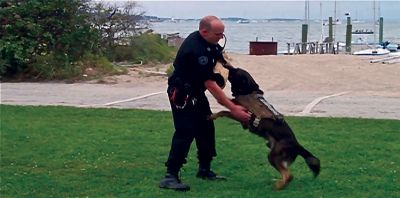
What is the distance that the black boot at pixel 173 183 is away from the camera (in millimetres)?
7324

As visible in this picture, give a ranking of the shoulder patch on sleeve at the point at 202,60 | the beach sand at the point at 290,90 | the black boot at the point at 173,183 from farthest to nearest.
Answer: the beach sand at the point at 290,90 < the black boot at the point at 173,183 < the shoulder patch on sleeve at the point at 202,60

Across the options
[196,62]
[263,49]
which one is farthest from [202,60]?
[263,49]

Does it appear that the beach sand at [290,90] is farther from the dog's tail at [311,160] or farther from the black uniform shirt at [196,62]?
the black uniform shirt at [196,62]

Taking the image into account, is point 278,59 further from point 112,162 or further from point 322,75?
point 112,162

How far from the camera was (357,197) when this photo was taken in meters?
7.08

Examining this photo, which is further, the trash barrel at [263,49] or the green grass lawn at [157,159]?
the trash barrel at [263,49]

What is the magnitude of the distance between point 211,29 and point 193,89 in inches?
22.2

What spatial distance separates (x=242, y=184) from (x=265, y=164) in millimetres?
1011

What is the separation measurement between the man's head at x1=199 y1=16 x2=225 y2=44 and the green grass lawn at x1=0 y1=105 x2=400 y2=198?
1.37 m

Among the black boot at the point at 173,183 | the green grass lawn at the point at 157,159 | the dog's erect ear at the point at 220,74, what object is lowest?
the green grass lawn at the point at 157,159

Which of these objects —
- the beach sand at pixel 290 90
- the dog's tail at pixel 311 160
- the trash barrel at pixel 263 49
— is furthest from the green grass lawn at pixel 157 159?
the trash barrel at pixel 263 49

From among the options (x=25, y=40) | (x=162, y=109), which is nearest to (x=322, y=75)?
(x=25, y=40)

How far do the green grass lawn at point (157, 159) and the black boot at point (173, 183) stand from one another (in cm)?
7

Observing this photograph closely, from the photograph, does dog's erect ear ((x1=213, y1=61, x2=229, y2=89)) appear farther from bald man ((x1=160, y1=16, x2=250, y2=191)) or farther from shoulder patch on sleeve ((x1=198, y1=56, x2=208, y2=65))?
shoulder patch on sleeve ((x1=198, y1=56, x2=208, y2=65))
